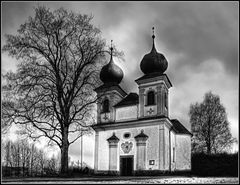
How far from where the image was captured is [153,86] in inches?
1131

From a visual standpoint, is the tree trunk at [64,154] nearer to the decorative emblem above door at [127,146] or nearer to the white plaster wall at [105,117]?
the decorative emblem above door at [127,146]

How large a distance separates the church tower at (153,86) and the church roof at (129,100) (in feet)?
3.23

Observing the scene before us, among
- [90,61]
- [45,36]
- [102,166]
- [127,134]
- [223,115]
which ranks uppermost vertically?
[45,36]

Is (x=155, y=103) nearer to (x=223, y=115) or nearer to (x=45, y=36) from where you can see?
(x=45, y=36)

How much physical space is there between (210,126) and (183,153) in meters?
8.82

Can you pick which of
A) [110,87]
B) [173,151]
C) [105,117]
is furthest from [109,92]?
[173,151]

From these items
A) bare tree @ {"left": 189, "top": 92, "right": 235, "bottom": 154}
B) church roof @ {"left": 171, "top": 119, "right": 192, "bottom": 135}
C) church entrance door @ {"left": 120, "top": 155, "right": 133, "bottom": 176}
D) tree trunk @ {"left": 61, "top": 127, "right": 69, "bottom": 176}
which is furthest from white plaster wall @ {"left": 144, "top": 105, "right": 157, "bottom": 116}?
bare tree @ {"left": 189, "top": 92, "right": 235, "bottom": 154}

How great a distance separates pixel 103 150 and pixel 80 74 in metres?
10.1

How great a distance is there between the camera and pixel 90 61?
73.9ft

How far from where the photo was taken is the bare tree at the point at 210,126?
126ft

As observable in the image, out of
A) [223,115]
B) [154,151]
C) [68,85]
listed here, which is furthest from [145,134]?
[223,115]

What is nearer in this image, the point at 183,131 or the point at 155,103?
the point at 155,103

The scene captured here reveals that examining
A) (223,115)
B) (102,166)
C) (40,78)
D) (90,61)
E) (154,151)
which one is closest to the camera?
(40,78)

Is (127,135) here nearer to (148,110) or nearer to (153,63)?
(148,110)
